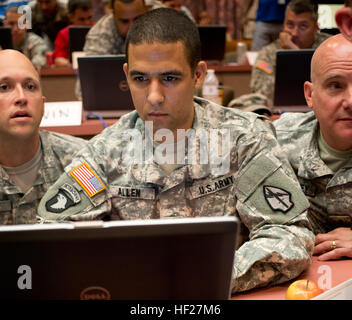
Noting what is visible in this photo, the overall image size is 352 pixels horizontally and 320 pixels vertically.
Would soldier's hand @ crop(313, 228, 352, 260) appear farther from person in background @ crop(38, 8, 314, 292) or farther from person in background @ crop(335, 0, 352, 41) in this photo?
person in background @ crop(335, 0, 352, 41)

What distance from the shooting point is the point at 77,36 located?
484 centimetres

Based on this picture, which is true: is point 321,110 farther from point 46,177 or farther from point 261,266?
point 46,177

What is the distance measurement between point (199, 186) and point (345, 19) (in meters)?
0.91

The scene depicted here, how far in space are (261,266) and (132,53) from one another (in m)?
0.72

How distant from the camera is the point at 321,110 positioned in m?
A: 1.82

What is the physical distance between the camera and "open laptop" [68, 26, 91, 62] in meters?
4.81

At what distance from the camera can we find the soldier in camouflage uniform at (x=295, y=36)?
3.91 meters

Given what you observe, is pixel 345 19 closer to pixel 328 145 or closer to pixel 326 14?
pixel 328 145

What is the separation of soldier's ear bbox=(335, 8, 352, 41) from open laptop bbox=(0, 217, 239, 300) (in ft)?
1.19

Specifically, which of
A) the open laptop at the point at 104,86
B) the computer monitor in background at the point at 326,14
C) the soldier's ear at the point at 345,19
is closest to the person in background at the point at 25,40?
the open laptop at the point at 104,86

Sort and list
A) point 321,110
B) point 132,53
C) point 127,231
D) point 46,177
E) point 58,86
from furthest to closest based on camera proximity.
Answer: point 58,86 < point 46,177 < point 321,110 < point 132,53 < point 127,231

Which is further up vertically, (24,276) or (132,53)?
(132,53)

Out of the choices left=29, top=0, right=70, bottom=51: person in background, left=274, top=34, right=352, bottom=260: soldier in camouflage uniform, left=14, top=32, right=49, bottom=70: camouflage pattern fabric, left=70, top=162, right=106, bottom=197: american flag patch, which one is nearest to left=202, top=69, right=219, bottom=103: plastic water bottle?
left=274, top=34, right=352, bottom=260: soldier in camouflage uniform
